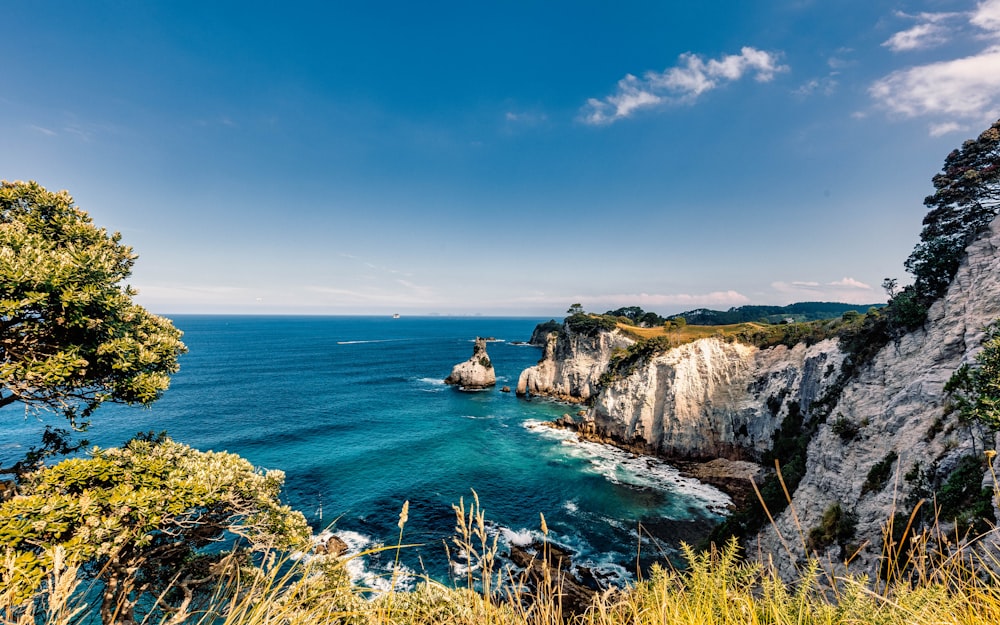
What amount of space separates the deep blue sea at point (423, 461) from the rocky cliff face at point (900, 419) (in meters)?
9.44

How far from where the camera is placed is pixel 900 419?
19.0 metres

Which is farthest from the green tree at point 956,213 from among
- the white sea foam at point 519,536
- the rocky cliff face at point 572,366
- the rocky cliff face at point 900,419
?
the rocky cliff face at point 572,366

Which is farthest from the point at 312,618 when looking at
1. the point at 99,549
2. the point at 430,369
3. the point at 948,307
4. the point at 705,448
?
the point at 430,369

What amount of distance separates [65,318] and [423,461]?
122ft

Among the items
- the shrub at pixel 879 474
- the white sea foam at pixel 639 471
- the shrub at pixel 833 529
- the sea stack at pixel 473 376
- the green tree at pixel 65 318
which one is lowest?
the white sea foam at pixel 639 471

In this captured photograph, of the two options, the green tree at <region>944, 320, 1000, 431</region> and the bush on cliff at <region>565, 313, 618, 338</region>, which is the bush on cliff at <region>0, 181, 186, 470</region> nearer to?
the green tree at <region>944, 320, 1000, 431</region>

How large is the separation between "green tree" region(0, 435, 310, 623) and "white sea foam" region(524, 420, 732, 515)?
3399 centimetres

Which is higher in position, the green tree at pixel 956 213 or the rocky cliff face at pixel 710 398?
the green tree at pixel 956 213

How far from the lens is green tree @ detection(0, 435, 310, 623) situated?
24.8 feet

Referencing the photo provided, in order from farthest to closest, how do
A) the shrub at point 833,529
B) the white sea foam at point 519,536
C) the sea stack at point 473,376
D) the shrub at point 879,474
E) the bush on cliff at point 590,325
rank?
1. the sea stack at point 473,376
2. the bush on cliff at point 590,325
3. the white sea foam at point 519,536
4. the shrub at point 879,474
5. the shrub at point 833,529

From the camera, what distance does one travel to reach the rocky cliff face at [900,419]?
52.9 ft

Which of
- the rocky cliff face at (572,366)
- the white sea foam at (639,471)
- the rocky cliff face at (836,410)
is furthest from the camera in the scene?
the rocky cliff face at (572,366)

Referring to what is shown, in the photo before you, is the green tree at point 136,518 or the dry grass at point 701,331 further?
the dry grass at point 701,331

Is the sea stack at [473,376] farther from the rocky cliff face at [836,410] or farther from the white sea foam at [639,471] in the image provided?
the rocky cliff face at [836,410]
